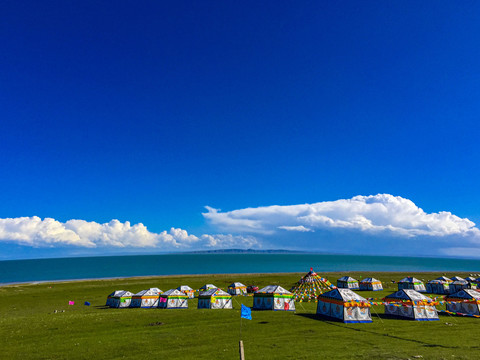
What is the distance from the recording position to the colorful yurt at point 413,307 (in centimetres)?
3234

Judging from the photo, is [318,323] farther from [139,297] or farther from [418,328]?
[139,297]

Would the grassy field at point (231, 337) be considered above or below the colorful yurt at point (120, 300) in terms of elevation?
above

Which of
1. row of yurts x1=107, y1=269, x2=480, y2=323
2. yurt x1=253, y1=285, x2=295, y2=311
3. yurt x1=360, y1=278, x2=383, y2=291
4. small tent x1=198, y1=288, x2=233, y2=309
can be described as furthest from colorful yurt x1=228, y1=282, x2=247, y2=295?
yurt x1=360, y1=278, x2=383, y2=291

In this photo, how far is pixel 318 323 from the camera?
100ft

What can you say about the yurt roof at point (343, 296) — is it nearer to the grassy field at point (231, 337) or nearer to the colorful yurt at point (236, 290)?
the grassy field at point (231, 337)

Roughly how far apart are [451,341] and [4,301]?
254 feet

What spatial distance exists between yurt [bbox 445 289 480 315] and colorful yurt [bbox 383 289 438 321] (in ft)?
17.4

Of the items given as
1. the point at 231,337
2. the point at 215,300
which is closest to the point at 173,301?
the point at 215,300

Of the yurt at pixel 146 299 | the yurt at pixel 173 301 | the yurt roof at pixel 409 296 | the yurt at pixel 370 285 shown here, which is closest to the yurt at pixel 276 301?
the yurt at pixel 173 301

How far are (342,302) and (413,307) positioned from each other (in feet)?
28.4

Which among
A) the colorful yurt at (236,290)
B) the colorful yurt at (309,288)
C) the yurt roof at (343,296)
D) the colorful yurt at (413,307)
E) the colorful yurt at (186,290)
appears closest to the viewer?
the yurt roof at (343,296)

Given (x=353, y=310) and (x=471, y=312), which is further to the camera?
(x=471, y=312)

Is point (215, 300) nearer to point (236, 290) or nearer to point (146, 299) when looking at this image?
point (146, 299)

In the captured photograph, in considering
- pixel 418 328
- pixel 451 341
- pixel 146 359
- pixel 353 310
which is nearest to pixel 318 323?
pixel 353 310
